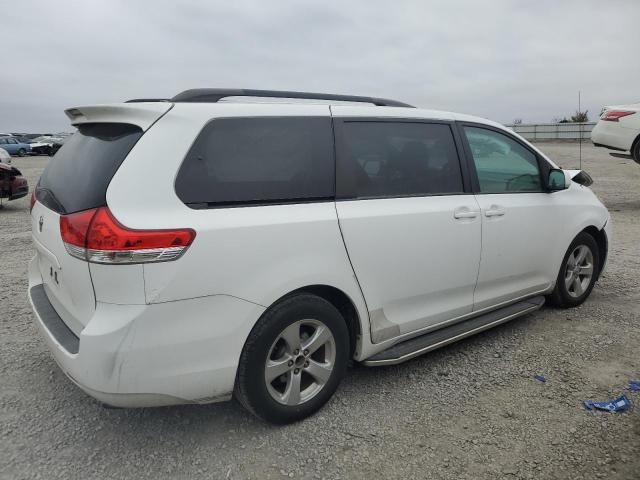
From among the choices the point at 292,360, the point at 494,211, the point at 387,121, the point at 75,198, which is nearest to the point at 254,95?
the point at 387,121

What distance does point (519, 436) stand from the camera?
2.77m

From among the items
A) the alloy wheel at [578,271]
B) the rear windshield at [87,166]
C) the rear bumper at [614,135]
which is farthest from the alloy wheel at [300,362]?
the rear bumper at [614,135]

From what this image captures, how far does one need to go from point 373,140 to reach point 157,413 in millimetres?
2011

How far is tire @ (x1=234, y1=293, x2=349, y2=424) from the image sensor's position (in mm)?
2592

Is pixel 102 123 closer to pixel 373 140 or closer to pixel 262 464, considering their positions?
pixel 373 140

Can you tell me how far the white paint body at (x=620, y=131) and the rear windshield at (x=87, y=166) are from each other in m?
10.9

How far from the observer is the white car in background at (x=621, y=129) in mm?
10625

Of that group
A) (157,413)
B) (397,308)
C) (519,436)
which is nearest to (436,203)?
(397,308)

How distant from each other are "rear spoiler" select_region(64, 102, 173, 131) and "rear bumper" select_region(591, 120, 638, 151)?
35.3ft

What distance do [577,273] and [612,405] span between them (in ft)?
5.87

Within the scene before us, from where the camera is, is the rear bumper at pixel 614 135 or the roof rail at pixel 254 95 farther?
the rear bumper at pixel 614 135

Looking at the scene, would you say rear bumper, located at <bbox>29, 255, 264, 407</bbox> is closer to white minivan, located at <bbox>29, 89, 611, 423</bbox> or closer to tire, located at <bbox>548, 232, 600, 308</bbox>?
white minivan, located at <bbox>29, 89, 611, 423</bbox>

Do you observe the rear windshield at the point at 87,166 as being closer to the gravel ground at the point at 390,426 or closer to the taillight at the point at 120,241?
the taillight at the point at 120,241

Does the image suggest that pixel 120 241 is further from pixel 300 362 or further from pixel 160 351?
pixel 300 362
